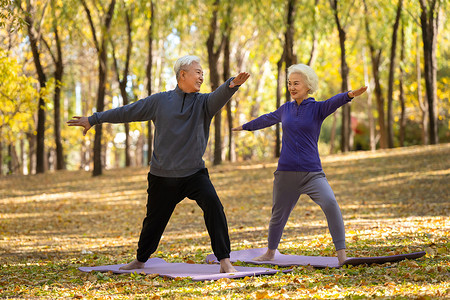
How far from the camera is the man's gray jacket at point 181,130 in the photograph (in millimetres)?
5398

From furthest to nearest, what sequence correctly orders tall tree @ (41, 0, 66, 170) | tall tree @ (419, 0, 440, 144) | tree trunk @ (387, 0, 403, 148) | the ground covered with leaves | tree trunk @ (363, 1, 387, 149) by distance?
1. tree trunk @ (363, 1, 387, 149)
2. tall tree @ (41, 0, 66, 170)
3. tree trunk @ (387, 0, 403, 148)
4. tall tree @ (419, 0, 440, 144)
5. the ground covered with leaves

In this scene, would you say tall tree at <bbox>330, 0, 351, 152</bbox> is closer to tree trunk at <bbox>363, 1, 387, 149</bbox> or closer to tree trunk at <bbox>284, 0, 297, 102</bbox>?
tree trunk at <bbox>363, 1, 387, 149</bbox>

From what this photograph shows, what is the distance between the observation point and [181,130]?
539cm

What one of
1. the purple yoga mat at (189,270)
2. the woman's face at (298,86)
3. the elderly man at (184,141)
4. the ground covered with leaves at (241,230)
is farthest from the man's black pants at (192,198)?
the woman's face at (298,86)

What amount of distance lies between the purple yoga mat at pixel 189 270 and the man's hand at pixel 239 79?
170 cm

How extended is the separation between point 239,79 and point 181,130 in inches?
29.2

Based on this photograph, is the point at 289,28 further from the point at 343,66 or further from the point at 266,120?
the point at 266,120

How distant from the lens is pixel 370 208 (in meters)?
12.7

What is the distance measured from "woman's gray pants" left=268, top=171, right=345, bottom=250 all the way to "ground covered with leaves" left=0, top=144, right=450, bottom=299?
0.41 meters

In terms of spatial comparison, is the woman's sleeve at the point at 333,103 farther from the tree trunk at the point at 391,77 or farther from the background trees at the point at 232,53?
the tree trunk at the point at 391,77

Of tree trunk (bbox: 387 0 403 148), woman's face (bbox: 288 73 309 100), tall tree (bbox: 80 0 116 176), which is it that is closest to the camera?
woman's face (bbox: 288 73 309 100)

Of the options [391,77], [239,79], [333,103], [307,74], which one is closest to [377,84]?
[391,77]

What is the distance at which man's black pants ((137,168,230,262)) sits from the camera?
5363 millimetres

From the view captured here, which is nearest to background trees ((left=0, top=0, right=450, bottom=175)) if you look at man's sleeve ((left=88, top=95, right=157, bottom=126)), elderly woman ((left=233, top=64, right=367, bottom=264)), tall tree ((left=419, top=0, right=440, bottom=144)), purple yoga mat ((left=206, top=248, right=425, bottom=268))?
tall tree ((left=419, top=0, right=440, bottom=144))
